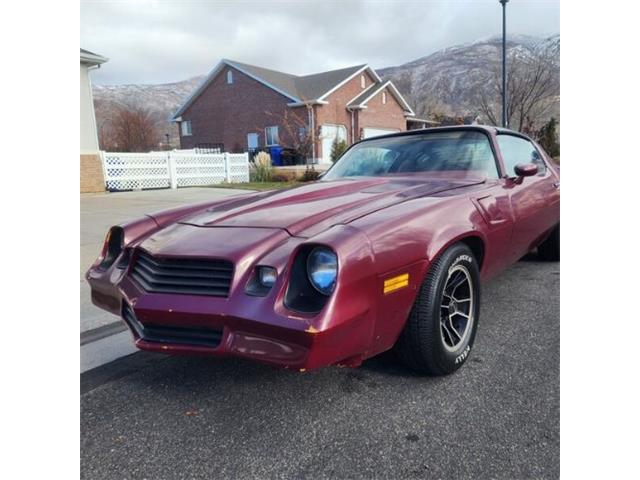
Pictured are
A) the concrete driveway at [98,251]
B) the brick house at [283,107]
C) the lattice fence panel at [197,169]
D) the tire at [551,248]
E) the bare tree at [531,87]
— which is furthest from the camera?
the brick house at [283,107]

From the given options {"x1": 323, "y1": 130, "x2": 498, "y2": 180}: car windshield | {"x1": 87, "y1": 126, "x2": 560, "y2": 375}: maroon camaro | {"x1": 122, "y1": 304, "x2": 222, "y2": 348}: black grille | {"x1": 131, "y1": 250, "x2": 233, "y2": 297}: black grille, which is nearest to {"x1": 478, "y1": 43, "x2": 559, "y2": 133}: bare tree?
{"x1": 323, "y1": 130, "x2": 498, "y2": 180}: car windshield

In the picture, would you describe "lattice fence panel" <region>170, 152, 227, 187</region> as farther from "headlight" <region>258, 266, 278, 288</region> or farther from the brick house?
"headlight" <region>258, 266, 278, 288</region>

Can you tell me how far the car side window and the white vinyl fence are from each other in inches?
525

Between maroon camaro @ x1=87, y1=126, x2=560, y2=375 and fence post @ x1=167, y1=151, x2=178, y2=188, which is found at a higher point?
fence post @ x1=167, y1=151, x2=178, y2=188

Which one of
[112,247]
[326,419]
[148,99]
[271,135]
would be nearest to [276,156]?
[271,135]

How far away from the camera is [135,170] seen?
15.1m

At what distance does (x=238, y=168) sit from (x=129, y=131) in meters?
25.5

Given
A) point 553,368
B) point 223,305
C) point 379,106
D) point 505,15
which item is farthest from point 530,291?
point 379,106

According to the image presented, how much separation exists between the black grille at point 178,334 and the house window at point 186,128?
31692 mm

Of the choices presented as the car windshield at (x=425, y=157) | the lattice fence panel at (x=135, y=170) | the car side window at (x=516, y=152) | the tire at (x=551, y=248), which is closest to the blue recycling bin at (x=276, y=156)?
the lattice fence panel at (x=135, y=170)

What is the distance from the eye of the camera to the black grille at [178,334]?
78.0 inches

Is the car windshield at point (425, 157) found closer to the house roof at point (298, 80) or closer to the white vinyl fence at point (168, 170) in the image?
the white vinyl fence at point (168, 170)

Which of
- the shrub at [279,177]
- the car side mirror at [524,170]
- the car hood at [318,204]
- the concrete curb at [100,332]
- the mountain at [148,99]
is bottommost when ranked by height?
the concrete curb at [100,332]

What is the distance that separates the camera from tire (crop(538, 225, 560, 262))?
182 inches
